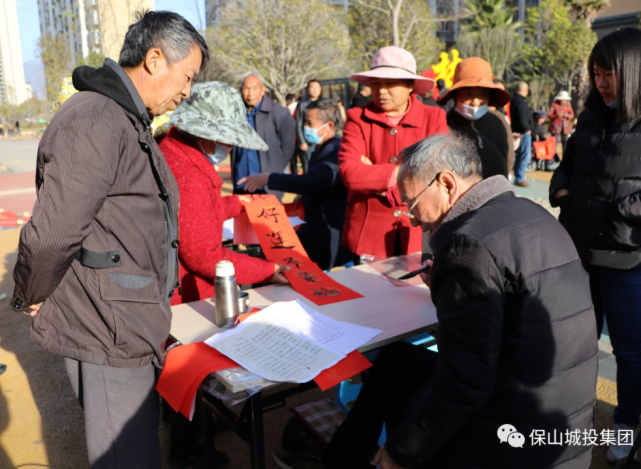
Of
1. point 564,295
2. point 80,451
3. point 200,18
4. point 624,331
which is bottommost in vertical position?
point 80,451

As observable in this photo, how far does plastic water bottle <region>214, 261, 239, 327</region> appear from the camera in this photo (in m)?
1.92

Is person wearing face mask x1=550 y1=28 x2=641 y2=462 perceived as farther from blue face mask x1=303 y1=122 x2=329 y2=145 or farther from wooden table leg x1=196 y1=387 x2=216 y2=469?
wooden table leg x1=196 y1=387 x2=216 y2=469

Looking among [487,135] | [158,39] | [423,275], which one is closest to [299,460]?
[423,275]

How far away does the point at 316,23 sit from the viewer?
851 inches

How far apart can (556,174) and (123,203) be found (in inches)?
80.7

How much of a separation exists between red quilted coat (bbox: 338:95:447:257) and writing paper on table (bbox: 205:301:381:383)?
81 cm

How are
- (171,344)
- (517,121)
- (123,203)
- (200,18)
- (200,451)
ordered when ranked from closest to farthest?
(123,203)
(171,344)
(200,451)
(517,121)
(200,18)

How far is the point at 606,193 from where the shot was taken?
2262 mm

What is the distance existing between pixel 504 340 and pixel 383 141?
1.55 meters

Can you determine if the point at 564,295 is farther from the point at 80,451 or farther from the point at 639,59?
the point at 80,451

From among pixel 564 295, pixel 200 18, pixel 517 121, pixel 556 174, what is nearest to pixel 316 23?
pixel 200 18

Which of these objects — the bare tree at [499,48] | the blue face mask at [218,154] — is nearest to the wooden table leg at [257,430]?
the blue face mask at [218,154]

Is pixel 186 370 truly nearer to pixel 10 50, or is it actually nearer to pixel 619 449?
pixel 619 449

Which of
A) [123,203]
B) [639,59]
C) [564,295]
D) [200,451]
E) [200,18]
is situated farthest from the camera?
[200,18]
